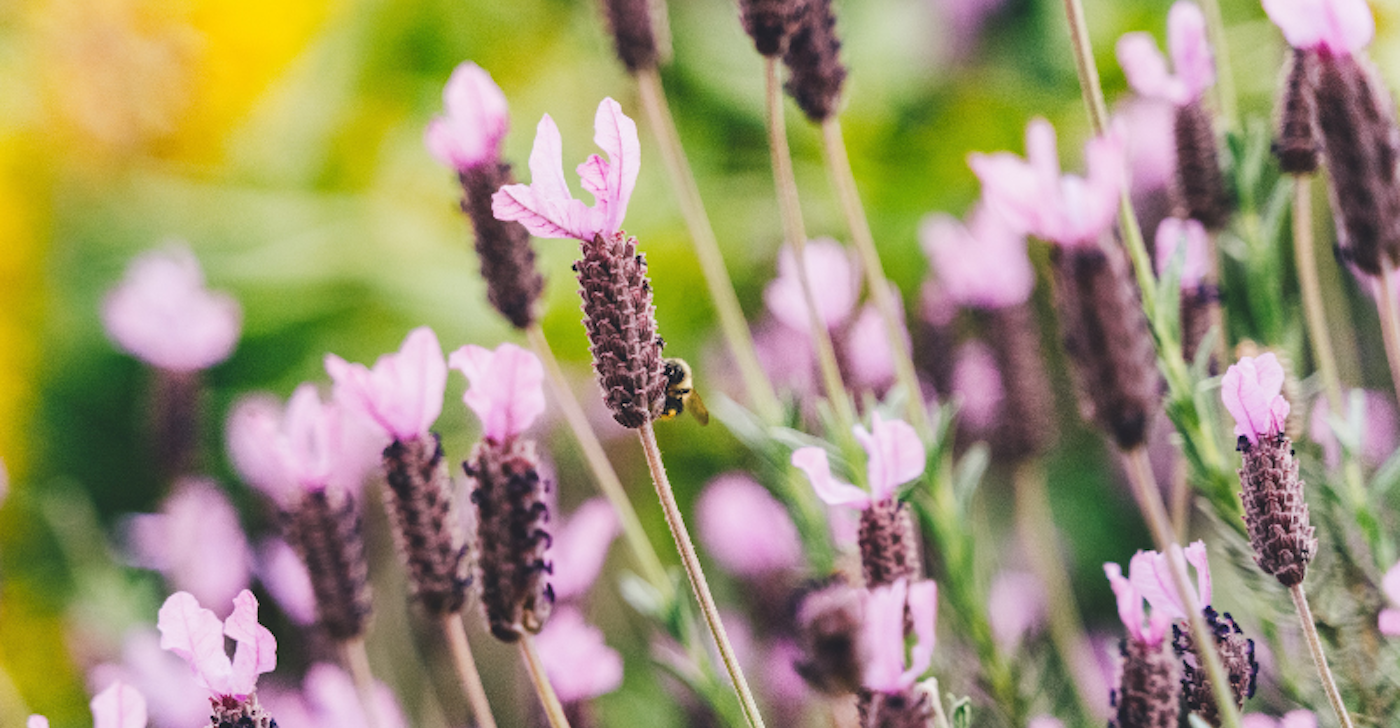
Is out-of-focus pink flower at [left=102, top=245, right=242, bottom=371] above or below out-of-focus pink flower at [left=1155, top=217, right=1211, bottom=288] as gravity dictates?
above

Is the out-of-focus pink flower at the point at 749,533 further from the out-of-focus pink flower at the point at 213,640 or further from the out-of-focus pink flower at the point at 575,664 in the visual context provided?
the out-of-focus pink flower at the point at 213,640

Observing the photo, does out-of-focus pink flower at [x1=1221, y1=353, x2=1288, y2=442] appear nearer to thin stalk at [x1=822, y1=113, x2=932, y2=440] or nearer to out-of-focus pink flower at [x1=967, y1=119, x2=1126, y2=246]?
out-of-focus pink flower at [x1=967, y1=119, x2=1126, y2=246]

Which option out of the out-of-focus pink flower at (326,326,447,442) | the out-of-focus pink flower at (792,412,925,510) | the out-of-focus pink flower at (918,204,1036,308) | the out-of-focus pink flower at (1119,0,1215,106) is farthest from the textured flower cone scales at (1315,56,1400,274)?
the out-of-focus pink flower at (326,326,447,442)

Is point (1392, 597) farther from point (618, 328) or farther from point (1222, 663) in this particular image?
point (618, 328)

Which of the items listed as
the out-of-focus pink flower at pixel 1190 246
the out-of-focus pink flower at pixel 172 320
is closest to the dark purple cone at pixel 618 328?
the out-of-focus pink flower at pixel 1190 246

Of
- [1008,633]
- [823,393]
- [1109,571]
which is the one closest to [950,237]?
[823,393]

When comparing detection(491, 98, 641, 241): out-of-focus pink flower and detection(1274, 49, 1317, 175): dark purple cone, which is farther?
detection(1274, 49, 1317, 175): dark purple cone

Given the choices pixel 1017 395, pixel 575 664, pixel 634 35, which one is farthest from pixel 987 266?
pixel 575 664

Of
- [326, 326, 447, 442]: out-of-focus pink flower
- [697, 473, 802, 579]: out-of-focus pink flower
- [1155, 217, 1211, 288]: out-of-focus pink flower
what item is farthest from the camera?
[697, 473, 802, 579]: out-of-focus pink flower
